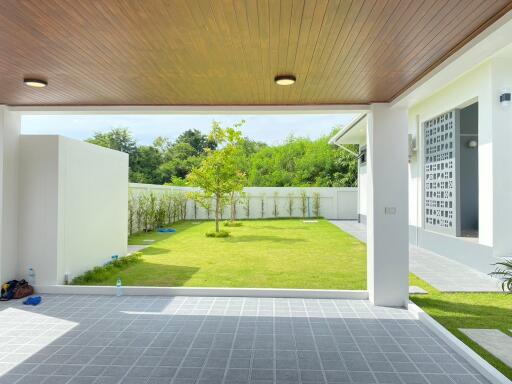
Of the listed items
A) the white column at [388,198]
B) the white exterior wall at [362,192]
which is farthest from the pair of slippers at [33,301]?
the white exterior wall at [362,192]

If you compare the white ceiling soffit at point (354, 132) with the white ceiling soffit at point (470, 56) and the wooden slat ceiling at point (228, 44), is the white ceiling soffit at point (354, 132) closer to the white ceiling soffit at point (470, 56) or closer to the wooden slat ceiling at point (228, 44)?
the white ceiling soffit at point (470, 56)

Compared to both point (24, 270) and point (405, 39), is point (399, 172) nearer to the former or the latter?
point (405, 39)

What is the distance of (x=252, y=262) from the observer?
317 inches

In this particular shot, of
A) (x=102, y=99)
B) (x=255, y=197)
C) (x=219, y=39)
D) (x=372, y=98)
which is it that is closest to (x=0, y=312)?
(x=102, y=99)

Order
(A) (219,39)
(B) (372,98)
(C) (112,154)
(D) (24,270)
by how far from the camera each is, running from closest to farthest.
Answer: (A) (219,39) < (B) (372,98) < (D) (24,270) < (C) (112,154)

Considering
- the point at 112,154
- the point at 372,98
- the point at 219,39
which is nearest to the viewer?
the point at 219,39

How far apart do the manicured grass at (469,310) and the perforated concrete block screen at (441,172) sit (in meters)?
2.75

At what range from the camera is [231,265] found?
771cm

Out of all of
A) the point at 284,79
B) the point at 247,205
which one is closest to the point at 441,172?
the point at 284,79

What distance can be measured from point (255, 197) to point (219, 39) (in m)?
15.9

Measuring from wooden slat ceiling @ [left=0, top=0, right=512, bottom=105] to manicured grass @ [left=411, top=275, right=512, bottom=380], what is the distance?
9.29ft

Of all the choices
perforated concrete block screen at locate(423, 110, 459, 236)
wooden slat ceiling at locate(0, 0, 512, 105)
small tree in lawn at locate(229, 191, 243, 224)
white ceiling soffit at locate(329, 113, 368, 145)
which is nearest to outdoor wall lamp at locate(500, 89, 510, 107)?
→ perforated concrete block screen at locate(423, 110, 459, 236)

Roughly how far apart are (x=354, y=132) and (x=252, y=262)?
6850 mm

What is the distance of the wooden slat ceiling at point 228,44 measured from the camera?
103 inches
